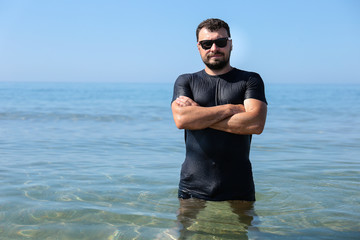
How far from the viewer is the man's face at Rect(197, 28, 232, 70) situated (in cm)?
461

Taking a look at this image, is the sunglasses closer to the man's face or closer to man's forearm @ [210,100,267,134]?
the man's face

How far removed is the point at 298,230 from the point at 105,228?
2352 millimetres

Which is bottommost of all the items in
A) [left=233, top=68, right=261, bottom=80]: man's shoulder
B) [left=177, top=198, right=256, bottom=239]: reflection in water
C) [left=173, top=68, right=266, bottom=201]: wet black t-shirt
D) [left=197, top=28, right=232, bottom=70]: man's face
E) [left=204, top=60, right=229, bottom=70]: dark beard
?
[left=177, top=198, right=256, bottom=239]: reflection in water

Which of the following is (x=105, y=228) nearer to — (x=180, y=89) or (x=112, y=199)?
(x=112, y=199)

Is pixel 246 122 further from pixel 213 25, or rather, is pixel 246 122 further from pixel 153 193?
pixel 153 193

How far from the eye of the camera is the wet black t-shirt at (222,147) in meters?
4.67

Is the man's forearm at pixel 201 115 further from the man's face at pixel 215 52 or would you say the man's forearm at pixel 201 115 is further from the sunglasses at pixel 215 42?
the sunglasses at pixel 215 42

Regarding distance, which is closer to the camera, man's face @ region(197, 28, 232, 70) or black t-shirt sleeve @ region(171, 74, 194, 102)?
man's face @ region(197, 28, 232, 70)

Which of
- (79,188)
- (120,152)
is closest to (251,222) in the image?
(79,188)

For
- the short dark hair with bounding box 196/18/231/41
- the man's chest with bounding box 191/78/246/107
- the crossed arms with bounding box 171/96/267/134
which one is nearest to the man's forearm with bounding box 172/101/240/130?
the crossed arms with bounding box 171/96/267/134

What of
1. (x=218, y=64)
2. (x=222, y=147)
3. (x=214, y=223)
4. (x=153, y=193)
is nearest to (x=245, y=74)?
(x=218, y=64)

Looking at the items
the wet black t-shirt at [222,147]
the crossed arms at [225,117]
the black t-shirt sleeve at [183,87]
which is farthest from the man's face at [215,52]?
the crossed arms at [225,117]

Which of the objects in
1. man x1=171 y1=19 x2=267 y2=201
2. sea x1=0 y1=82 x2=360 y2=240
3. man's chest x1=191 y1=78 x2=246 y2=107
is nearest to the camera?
man x1=171 y1=19 x2=267 y2=201

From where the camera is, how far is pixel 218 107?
178 inches
